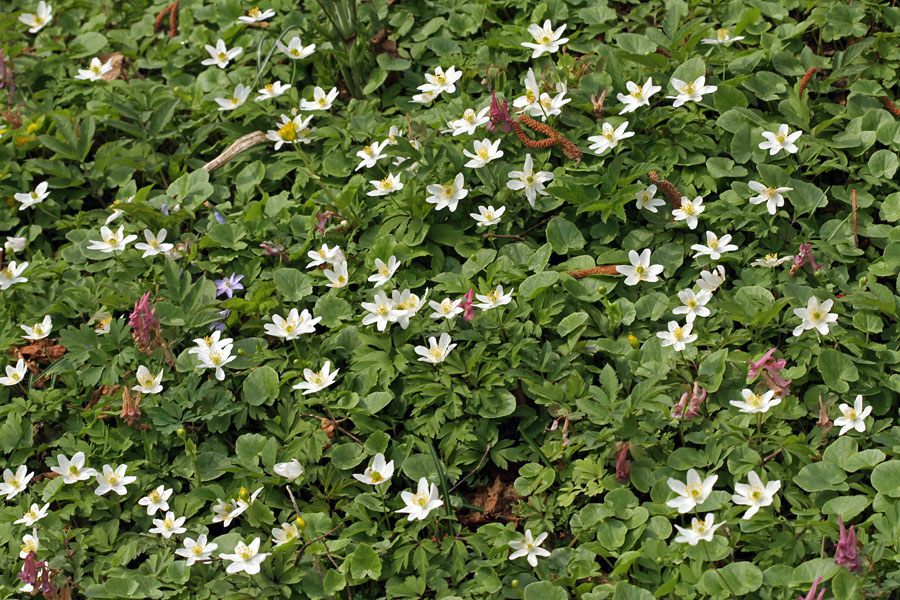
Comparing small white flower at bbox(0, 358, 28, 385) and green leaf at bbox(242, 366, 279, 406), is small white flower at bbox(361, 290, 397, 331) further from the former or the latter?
small white flower at bbox(0, 358, 28, 385)

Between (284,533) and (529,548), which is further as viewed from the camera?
(284,533)

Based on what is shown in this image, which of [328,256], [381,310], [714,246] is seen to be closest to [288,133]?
[328,256]

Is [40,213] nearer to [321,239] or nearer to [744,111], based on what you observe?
[321,239]

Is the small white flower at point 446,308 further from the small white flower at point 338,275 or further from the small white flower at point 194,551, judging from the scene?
the small white flower at point 194,551

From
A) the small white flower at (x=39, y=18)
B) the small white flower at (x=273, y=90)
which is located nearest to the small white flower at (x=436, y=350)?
the small white flower at (x=273, y=90)

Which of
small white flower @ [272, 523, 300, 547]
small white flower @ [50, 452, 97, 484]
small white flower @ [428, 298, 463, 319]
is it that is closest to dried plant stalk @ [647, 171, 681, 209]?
small white flower @ [428, 298, 463, 319]

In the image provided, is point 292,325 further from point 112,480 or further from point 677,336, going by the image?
point 677,336
